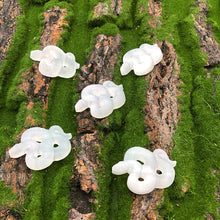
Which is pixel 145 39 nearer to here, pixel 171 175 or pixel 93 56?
pixel 93 56

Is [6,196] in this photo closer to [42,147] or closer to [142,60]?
[42,147]

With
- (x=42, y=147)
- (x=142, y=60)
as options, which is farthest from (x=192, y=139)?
(x=42, y=147)

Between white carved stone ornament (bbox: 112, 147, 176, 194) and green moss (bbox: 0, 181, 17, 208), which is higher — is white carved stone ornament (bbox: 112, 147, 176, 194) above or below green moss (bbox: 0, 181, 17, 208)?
above

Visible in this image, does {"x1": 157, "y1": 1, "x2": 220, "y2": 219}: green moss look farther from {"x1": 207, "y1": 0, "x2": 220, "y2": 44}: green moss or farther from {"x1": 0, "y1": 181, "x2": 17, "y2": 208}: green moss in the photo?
{"x1": 0, "y1": 181, "x2": 17, "y2": 208}: green moss

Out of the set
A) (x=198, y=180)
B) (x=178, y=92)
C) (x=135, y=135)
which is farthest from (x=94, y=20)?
(x=198, y=180)

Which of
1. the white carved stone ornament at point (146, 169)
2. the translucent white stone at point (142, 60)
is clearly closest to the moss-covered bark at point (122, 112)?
the translucent white stone at point (142, 60)

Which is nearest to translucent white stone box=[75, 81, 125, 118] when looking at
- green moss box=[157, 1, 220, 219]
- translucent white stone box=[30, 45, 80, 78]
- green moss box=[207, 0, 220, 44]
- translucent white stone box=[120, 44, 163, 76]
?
translucent white stone box=[120, 44, 163, 76]
